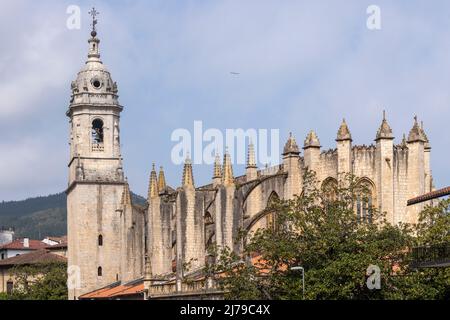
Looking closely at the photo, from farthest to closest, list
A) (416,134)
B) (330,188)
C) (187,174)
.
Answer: (187,174), (416,134), (330,188)

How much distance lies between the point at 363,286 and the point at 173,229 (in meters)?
36.6

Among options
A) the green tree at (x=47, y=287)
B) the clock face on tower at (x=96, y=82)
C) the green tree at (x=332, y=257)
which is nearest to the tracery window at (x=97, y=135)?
the clock face on tower at (x=96, y=82)

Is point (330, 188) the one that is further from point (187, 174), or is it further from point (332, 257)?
point (187, 174)

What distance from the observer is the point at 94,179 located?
365ft

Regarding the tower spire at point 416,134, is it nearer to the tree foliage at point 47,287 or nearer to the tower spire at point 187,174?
the tower spire at point 187,174

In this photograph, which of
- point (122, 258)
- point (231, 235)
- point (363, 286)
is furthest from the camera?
point (122, 258)

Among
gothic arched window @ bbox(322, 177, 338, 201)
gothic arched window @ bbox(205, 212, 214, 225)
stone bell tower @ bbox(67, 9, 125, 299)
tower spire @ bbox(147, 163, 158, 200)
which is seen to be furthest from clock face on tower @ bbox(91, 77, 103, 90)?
gothic arched window @ bbox(322, 177, 338, 201)

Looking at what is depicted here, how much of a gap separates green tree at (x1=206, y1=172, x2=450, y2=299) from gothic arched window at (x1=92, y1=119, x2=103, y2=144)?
46.0m

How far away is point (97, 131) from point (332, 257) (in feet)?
177

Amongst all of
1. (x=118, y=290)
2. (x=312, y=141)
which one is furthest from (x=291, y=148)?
(x=118, y=290)

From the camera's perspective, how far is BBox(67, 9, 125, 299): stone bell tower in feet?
362
